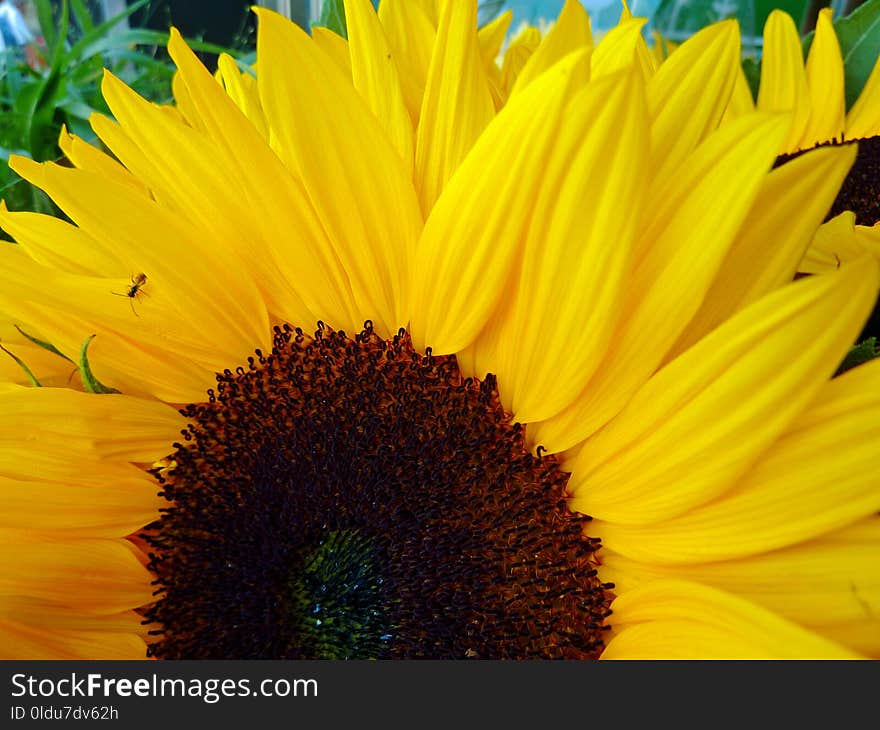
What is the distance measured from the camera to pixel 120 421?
13.9 inches

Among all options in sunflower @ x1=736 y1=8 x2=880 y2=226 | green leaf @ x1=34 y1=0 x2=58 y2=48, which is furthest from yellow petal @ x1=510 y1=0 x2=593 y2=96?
green leaf @ x1=34 y1=0 x2=58 y2=48

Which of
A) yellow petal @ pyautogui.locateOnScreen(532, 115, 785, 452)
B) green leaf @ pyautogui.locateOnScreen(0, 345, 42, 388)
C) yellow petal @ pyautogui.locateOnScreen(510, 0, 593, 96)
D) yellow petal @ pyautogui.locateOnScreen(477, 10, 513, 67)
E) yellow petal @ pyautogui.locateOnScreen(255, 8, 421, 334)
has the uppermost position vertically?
yellow petal @ pyautogui.locateOnScreen(477, 10, 513, 67)

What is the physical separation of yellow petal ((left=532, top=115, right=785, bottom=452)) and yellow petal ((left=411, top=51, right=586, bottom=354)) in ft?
0.13

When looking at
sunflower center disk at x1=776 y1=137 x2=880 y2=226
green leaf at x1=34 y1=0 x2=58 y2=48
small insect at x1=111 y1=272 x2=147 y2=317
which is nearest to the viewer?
small insect at x1=111 y1=272 x2=147 y2=317

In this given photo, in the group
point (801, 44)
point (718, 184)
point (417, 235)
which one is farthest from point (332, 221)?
point (801, 44)

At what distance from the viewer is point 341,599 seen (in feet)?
1.10

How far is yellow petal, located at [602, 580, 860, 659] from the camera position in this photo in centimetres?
24

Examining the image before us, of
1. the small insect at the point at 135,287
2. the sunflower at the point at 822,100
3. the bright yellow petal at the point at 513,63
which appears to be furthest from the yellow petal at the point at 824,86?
the small insect at the point at 135,287

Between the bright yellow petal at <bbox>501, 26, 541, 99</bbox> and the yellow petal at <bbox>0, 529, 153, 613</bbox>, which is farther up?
the bright yellow petal at <bbox>501, 26, 541, 99</bbox>

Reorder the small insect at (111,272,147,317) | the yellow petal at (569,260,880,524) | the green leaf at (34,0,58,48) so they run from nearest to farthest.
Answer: the yellow petal at (569,260,880,524)
the small insect at (111,272,147,317)
the green leaf at (34,0,58,48)

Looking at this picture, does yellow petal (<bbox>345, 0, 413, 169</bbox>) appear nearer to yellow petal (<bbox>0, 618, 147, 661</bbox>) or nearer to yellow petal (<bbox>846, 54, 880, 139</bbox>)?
yellow petal (<bbox>0, 618, 147, 661</bbox>)

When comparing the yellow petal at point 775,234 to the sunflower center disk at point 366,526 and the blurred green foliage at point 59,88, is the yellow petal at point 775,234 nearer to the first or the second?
the sunflower center disk at point 366,526

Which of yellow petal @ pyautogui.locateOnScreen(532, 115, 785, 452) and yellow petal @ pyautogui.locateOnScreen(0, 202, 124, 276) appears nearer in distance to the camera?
yellow petal @ pyautogui.locateOnScreen(532, 115, 785, 452)

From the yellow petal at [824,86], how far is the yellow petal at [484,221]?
0.34 meters
